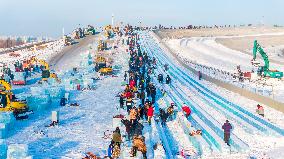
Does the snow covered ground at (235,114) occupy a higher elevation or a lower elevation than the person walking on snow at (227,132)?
lower

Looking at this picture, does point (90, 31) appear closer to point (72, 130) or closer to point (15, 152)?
point (72, 130)

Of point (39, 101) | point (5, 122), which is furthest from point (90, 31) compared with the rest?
point (5, 122)

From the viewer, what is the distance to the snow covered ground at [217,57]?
161 feet

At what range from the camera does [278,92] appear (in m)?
43.8

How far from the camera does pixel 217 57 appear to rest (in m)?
84.8

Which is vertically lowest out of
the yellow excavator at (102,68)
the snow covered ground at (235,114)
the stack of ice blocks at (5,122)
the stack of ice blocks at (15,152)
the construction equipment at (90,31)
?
the snow covered ground at (235,114)

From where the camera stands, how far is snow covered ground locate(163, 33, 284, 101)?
4919cm

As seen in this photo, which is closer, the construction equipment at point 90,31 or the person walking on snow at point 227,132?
the person walking on snow at point 227,132

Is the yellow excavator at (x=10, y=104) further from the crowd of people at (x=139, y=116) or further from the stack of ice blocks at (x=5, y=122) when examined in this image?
the crowd of people at (x=139, y=116)

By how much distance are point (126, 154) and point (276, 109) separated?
51.0 ft

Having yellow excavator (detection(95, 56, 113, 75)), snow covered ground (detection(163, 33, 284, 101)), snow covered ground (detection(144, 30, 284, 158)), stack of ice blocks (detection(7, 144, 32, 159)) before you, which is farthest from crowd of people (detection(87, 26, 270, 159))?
snow covered ground (detection(163, 33, 284, 101))

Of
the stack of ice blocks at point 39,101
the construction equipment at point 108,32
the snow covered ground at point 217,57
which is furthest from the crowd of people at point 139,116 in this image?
the construction equipment at point 108,32

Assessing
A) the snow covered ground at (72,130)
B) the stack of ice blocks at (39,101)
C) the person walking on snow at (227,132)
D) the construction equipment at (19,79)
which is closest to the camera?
the snow covered ground at (72,130)

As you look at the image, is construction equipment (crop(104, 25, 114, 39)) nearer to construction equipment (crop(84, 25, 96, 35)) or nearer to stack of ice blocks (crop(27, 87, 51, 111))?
construction equipment (crop(84, 25, 96, 35))
